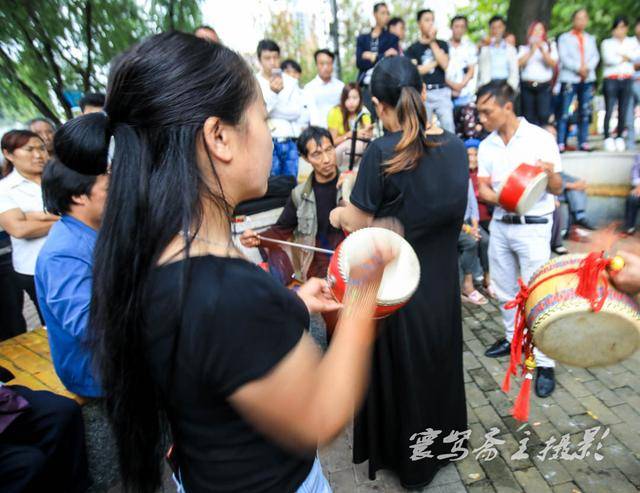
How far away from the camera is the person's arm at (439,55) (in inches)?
256

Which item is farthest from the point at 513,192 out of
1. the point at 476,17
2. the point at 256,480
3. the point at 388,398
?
the point at 476,17

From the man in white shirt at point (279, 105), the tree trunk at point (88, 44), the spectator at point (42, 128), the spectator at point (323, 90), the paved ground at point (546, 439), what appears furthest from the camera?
the spectator at point (323, 90)

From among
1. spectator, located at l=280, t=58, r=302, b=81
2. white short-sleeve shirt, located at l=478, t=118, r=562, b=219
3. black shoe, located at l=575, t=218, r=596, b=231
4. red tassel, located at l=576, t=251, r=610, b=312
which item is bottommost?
black shoe, located at l=575, t=218, r=596, b=231

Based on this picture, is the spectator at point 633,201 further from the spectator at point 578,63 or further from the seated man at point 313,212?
the seated man at point 313,212

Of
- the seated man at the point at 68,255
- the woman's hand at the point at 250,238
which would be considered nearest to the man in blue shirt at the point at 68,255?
the seated man at the point at 68,255

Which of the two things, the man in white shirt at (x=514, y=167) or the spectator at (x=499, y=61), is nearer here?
the man in white shirt at (x=514, y=167)

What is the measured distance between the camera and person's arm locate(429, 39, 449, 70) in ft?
21.3

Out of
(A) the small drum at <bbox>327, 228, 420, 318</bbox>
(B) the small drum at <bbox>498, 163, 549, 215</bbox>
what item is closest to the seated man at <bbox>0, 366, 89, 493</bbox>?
(A) the small drum at <bbox>327, 228, 420, 318</bbox>

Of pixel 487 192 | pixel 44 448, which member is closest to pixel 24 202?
pixel 44 448

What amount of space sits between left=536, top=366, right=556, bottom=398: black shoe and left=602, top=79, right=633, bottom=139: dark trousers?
5865 millimetres

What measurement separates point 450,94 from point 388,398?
6.00 m

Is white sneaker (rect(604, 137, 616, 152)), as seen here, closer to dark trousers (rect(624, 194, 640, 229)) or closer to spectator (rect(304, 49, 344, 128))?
dark trousers (rect(624, 194, 640, 229))

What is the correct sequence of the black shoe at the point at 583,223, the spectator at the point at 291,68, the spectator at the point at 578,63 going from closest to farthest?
the black shoe at the point at 583,223 < the spectator at the point at 578,63 < the spectator at the point at 291,68

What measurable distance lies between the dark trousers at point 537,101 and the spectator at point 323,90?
3.19 meters
